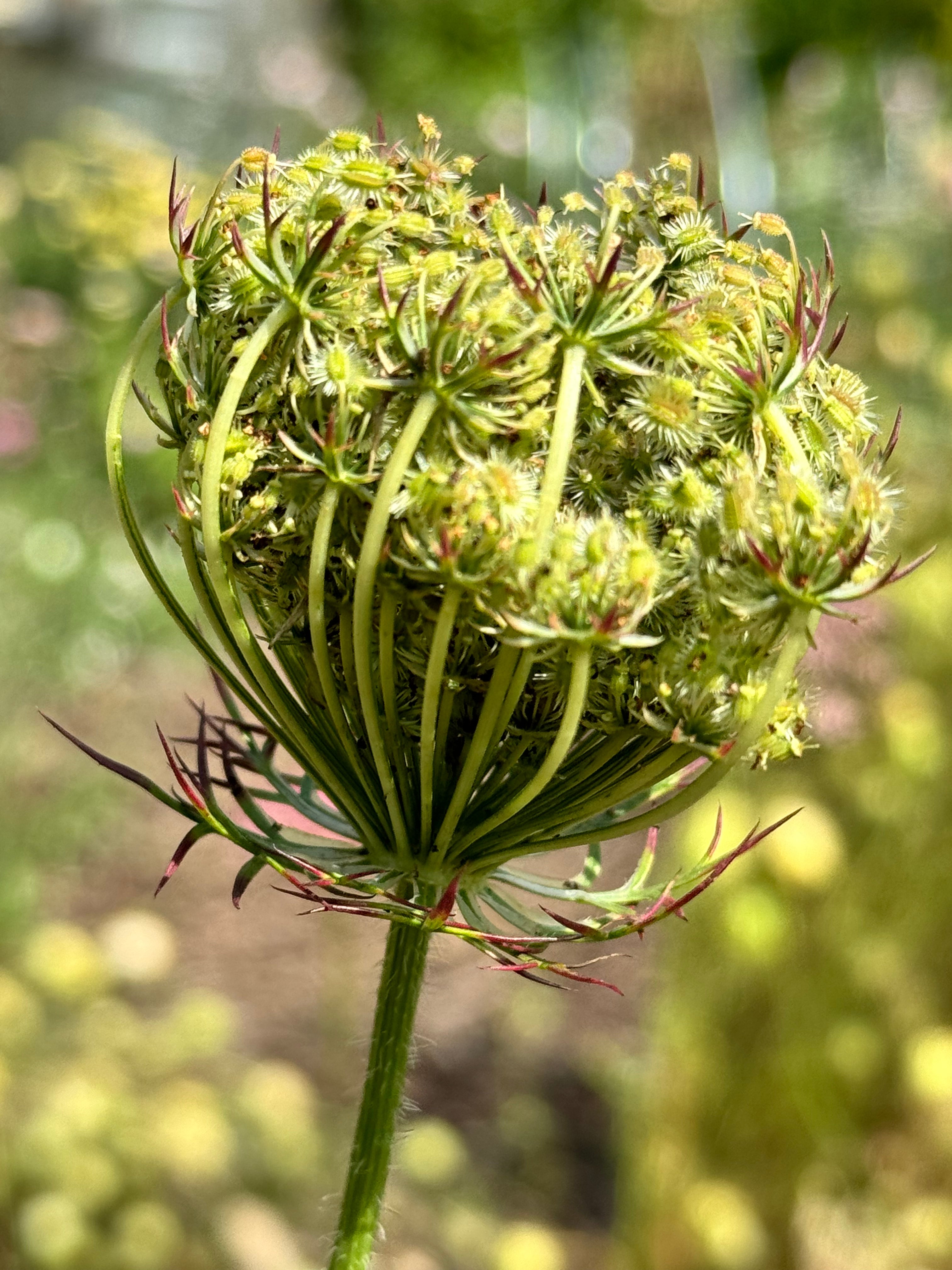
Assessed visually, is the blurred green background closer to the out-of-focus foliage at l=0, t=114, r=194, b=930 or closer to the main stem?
the out-of-focus foliage at l=0, t=114, r=194, b=930

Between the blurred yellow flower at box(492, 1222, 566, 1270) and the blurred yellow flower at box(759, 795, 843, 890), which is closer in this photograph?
the blurred yellow flower at box(759, 795, 843, 890)

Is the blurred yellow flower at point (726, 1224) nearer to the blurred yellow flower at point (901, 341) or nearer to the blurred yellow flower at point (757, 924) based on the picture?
the blurred yellow flower at point (757, 924)

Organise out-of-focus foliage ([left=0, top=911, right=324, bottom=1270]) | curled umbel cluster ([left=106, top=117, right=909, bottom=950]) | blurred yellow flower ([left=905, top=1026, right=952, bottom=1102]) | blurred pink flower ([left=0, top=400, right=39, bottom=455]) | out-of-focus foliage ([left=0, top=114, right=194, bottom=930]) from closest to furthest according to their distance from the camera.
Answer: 1. curled umbel cluster ([left=106, top=117, right=909, bottom=950])
2. blurred yellow flower ([left=905, top=1026, right=952, bottom=1102])
3. out-of-focus foliage ([left=0, top=911, right=324, bottom=1270])
4. out-of-focus foliage ([left=0, top=114, right=194, bottom=930])
5. blurred pink flower ([left=0, top=400, right=39, bottom=455])

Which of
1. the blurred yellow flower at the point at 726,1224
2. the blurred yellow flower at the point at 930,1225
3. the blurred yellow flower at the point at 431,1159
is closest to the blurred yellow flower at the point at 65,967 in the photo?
the blurred yellow flower at the point at 431,1159

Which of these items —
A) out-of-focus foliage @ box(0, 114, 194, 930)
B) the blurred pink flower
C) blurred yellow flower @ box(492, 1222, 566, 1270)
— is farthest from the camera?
the blurred pink flower

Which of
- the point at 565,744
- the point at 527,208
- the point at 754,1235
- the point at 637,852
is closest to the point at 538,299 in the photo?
the point at 527,208

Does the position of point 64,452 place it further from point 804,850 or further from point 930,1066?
point 930,1066

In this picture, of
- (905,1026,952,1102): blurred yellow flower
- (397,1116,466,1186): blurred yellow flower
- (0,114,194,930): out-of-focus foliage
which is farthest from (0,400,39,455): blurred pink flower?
(905,1026,952,1102): blurred yellow flower
